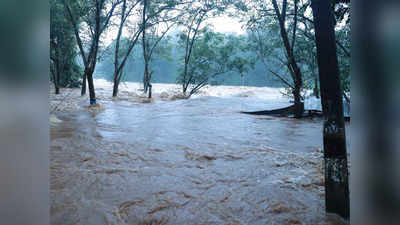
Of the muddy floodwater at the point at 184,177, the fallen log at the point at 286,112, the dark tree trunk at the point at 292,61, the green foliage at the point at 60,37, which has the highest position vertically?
the green foliage at the point at 60,37

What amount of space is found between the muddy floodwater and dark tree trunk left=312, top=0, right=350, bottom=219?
0.47m

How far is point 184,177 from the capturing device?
3.61m

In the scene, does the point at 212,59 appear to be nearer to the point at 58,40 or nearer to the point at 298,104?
the point at 58,40

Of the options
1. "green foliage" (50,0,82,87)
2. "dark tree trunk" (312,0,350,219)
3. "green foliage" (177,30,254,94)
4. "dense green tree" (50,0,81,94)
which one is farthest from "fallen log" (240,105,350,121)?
"green foliage" (50,0,82,87)

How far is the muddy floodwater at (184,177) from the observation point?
2.57 metres

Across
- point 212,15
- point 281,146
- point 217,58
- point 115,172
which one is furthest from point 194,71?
point 115,172

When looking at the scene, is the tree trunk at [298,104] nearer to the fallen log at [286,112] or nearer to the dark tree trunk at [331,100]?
the fallen log at [286,112]

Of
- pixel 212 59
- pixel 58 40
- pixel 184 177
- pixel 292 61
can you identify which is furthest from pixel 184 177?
pixel 212 59

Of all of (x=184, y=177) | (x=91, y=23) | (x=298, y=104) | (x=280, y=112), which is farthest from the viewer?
(x=91, y=23)

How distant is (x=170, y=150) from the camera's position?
16.2ft

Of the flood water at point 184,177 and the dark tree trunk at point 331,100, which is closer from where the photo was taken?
the dark tree trunk at point 331,100

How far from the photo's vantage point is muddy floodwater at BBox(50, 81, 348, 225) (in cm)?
257

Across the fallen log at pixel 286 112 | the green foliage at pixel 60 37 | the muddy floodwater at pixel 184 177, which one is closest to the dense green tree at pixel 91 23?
the green foliage at pixel 60 37

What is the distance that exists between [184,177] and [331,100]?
6.96 ft
